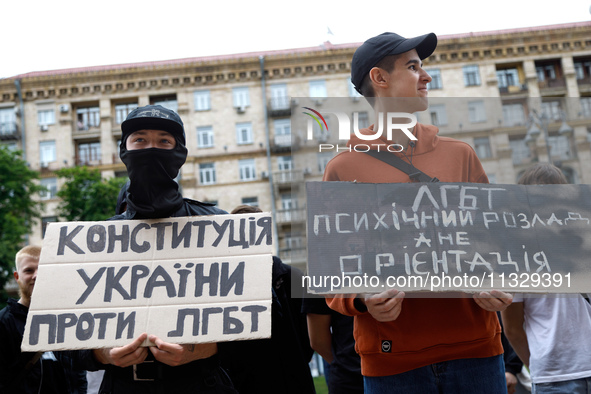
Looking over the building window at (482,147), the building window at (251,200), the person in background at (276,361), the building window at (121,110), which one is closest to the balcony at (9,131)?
the building window at (121,110)

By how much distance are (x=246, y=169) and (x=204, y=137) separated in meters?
3.15

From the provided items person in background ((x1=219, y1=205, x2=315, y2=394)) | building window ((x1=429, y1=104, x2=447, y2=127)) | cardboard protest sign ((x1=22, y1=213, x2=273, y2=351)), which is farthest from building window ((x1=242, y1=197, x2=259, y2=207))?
building window ((x1=429, y1=104, x2=447, y2=127))

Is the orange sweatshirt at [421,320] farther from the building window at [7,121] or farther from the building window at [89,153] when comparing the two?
the building window at [7,121]

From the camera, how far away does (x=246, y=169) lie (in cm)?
3303

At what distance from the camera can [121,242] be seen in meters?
2.61

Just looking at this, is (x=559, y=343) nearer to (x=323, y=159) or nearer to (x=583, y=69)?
(x=323, y=159)

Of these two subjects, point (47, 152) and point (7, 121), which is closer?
point (47, 152)

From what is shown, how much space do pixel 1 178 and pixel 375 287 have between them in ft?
92.2

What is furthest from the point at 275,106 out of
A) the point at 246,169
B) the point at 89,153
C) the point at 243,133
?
the point at 89,153

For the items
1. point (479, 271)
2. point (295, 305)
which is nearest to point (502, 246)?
point (479, 271)

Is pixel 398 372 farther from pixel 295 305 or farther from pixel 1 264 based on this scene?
pixel 1 264

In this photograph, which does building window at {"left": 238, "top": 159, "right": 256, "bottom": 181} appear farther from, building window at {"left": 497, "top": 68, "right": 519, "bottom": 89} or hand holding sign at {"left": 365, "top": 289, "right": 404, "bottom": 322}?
hand holding sign at {"left": 365, "top": 289, "right": 404, "bottom": 322}

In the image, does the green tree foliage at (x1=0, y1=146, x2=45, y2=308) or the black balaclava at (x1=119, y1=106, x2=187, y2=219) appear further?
the green tree foliage at (x1=0, y1=146, x2=45, y2=308)

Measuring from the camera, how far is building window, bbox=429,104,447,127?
2453 millimetres
